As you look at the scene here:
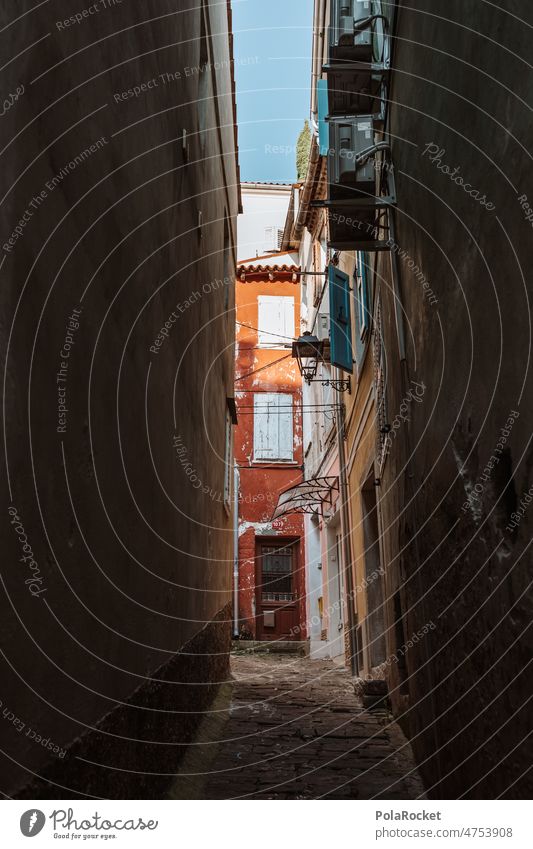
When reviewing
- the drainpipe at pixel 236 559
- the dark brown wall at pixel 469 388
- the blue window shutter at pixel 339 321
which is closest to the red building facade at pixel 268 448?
the drainpipe at pixel 236 559

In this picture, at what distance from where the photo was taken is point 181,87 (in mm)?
4895

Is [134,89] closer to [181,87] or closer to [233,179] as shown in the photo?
[181,87]

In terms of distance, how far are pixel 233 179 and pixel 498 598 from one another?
943 centimetres

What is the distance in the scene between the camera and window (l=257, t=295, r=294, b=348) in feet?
62.4

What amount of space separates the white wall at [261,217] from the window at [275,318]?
3133 millimetres

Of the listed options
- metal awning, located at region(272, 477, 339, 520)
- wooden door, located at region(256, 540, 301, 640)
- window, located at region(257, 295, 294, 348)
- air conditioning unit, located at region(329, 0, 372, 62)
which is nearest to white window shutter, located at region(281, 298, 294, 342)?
window, located at region(257, 295, 294, 348)

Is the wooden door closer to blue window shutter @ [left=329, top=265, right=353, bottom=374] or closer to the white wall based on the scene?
blue window shutter @ [left=329, top=265, right=353, bottom=374]

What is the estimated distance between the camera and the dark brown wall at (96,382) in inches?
73.7

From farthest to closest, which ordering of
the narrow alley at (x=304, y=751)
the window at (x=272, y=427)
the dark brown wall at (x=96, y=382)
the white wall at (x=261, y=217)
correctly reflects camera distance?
the white wall at (x=261, y=217) → the window at (x=272, y=427) → the narrow alley at (x=304, y=751) → the dark brown wall at (x=96, y=382)

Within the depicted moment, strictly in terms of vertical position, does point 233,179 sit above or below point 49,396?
above

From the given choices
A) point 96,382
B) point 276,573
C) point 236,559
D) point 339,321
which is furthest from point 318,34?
point 276,573

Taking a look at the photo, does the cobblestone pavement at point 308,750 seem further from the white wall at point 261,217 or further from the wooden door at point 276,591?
the white wall at point 261,217

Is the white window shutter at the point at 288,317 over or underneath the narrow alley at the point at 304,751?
over

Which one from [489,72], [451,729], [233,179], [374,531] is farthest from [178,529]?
[233,179]
